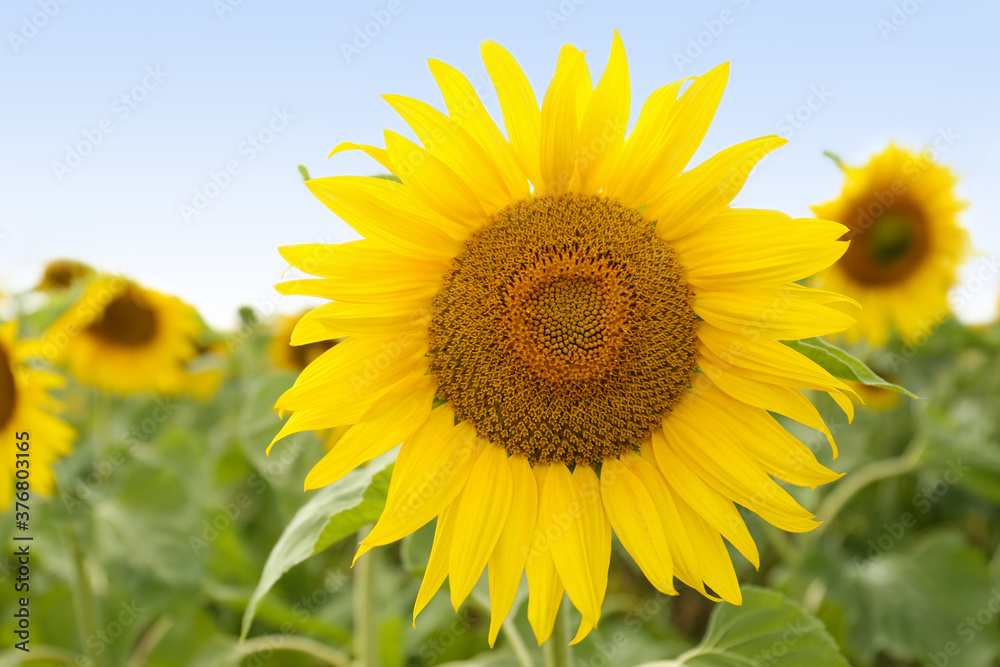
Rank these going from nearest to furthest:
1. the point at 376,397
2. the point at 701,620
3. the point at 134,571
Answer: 1. the point at 376,397
2. the point at 134,571
3. the point at 701,620

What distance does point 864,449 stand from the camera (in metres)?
4.41

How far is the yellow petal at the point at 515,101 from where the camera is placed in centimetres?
124

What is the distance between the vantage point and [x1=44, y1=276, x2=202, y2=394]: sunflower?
15.3 ft

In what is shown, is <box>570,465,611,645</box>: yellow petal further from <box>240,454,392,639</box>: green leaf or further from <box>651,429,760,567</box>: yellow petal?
<box>240,454,392,639</box>: green leaf

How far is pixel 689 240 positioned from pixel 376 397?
2.21ft

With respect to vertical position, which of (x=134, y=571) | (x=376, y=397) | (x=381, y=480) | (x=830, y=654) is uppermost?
(x=376, y=397)

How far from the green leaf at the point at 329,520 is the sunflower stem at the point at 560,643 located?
45cm

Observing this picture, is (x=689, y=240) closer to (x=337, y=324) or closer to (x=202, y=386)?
(x=337, y=324)

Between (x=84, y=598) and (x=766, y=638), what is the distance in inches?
102

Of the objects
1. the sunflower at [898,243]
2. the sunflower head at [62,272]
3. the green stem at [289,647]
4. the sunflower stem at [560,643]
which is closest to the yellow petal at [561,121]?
the sunflower stem at [560,643]

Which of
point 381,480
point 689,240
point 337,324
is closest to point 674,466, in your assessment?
point 689,240

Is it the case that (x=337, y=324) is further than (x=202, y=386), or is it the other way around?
(x=202, y=386)

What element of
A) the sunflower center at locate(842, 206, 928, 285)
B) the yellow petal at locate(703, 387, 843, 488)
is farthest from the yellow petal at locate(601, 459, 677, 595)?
the sunflower center at locate(842, 206, 928, 285)

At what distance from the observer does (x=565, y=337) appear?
1.38 meters
